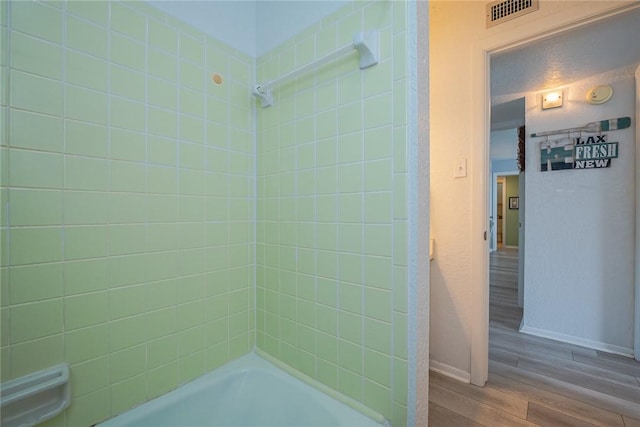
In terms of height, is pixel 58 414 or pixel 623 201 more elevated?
pixel 623 201

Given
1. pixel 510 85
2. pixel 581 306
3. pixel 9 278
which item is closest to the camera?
pixel 9 278

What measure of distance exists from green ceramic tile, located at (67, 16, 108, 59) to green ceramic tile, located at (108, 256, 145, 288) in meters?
0.69

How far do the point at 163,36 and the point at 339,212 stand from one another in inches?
38.2

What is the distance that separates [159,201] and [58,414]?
0.72 meters

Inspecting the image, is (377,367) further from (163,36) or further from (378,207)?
(163,36)

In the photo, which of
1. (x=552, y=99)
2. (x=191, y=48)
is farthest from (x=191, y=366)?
(x=552, y=99)

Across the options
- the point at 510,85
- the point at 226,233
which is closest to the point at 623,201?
the point at 510,85

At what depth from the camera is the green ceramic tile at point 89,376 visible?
87 centimetres

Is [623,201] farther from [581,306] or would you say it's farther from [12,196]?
[12,196]

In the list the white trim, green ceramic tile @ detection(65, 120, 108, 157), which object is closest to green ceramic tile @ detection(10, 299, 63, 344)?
green ceramic tile @ detection(65, 120, 108, 157)

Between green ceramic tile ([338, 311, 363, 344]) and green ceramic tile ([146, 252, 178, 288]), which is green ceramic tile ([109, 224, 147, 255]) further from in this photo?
green ceramic tile ([338, 311, 363, 344])

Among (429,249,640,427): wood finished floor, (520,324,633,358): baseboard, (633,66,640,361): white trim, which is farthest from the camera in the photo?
(520,324,633,358): baseboard

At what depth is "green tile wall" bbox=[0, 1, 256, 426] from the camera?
2.58 feet

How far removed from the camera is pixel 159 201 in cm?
104
